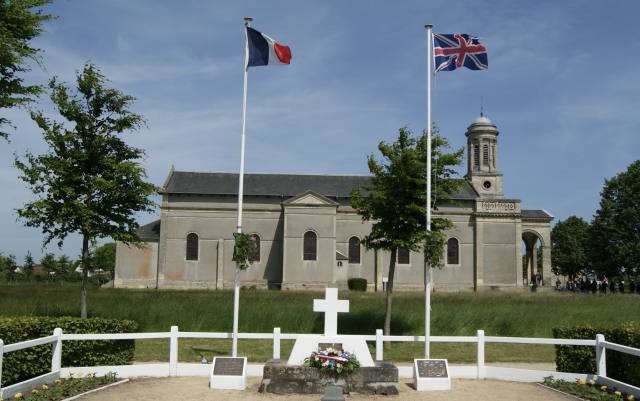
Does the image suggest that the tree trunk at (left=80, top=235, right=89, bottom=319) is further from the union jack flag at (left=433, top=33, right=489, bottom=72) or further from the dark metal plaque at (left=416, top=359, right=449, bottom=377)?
the union jack flag at (left=433, top=33, right=489, bottom=72)

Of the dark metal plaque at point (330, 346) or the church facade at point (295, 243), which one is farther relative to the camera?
the church facade at point (295, 243)

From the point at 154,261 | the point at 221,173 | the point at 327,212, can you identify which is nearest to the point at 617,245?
the point at 327,212

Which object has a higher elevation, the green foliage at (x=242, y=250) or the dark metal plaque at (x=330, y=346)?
the green foliage at (x=242, y=250)

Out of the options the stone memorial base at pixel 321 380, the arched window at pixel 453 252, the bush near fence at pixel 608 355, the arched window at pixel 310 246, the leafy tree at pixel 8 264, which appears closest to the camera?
the stone memorial base at pixel 321 380

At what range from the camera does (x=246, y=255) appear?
15281mm

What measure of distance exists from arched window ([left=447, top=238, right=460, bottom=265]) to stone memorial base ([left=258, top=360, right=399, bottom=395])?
130 ft

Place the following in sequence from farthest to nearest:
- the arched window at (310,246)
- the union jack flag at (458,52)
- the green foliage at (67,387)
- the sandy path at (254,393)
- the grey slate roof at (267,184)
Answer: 1. the grey slate roof at (267,184)
2. the arched window at (310,246)
3. the union jack flag at (458,52)
4. the sandy path at (254,393)
5. the green foliage at (67,387)

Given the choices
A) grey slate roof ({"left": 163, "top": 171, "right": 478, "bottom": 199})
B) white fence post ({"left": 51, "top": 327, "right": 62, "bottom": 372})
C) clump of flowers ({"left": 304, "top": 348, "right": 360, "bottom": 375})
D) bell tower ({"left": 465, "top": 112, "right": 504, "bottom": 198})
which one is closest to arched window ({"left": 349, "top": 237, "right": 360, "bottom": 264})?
grey slate roof ({"left": 163, "top": 171, "right": 478, "bottom": 199})

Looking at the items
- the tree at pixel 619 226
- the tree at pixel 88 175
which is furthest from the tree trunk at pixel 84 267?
the tree at pixel 619 226

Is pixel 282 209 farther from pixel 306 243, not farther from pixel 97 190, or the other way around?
pixel 97 190

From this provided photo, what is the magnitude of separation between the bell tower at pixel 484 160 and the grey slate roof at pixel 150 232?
29.0m

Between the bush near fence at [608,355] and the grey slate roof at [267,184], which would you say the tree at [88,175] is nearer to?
the bush near fence at [608,355]

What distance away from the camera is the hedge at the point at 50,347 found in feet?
38.9

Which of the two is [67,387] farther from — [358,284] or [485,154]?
[485,154]
